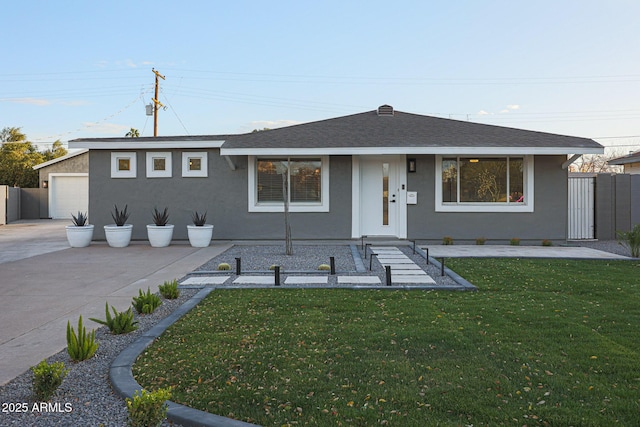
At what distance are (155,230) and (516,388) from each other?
35.4 ft

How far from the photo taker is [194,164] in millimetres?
13641

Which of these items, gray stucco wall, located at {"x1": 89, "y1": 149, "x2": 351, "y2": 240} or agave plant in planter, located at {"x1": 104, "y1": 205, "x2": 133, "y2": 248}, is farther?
gray stucco wall, located at {"x1": 89, "y1": 149, "x2": 351, "y2": 240}

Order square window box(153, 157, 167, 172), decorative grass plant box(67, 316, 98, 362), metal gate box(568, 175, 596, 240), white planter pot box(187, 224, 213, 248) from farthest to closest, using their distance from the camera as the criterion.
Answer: metal gate box(568, 175, 596, 240)
square window box(153, 157, 167, 172)
white planter pot box(187, 224, 213, 248)
decorative grass plant box(67, 316, 98, 362)

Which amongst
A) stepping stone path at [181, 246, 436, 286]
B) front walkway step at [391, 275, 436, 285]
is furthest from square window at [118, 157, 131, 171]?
front walkway step at [391, 275, 436, 285]

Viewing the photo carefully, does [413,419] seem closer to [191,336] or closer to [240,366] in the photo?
[240,366]

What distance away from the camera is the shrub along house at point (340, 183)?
12977mm

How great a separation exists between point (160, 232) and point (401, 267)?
22.0 feet

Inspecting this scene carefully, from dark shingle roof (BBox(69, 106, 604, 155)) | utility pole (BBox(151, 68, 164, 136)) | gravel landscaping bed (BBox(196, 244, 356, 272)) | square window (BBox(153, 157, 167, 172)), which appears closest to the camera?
gravel landscaping bed (BBox(196, 244, 356, 272))

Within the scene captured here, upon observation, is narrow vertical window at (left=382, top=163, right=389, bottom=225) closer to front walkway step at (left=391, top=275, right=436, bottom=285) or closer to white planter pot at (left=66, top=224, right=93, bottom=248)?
front walkway step at (left=391, top=275, right=436, bottom=285)

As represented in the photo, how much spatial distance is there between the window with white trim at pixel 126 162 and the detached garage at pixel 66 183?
15.0m

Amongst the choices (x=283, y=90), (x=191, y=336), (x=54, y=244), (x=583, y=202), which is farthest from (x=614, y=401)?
(x=283, y=90)

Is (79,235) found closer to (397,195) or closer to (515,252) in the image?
(397,195)

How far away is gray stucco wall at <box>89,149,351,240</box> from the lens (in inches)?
525

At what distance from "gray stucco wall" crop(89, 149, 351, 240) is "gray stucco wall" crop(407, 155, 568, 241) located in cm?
206
